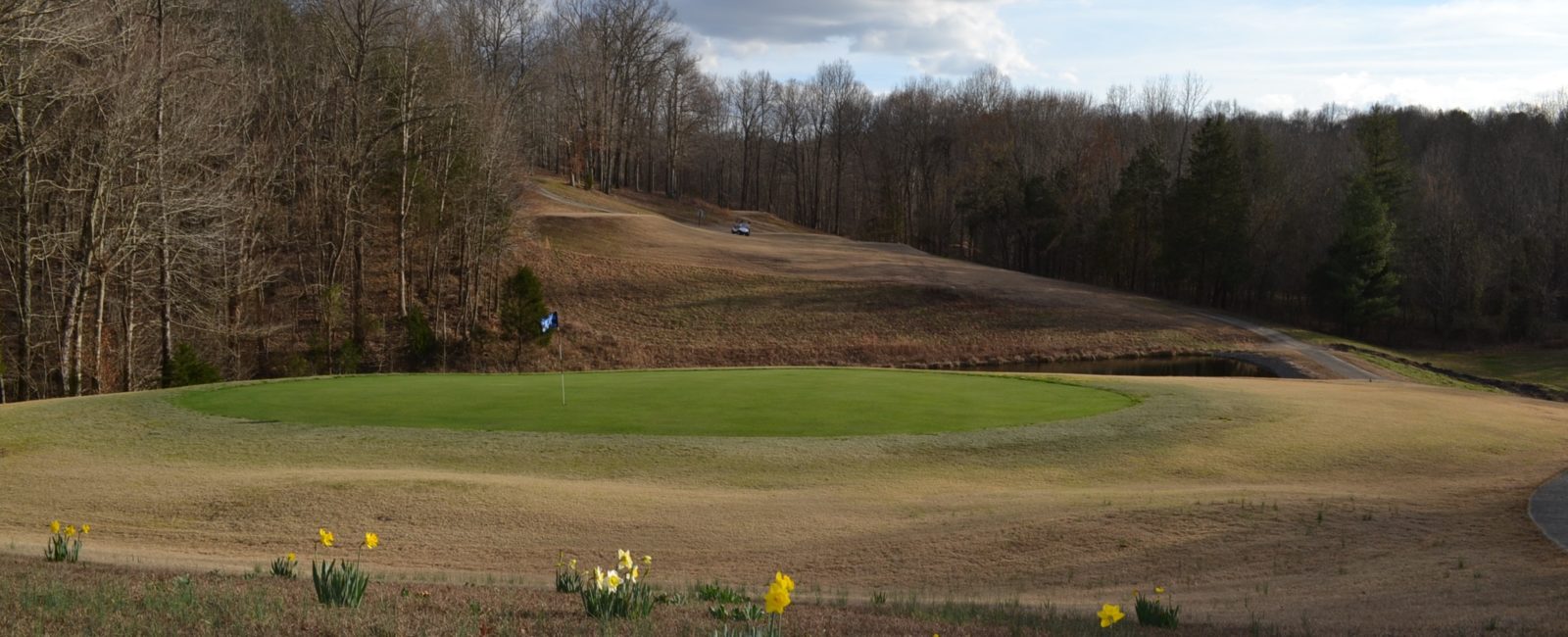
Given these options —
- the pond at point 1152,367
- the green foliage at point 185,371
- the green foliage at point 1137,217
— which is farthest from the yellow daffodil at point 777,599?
the green foliage at point 1137,217

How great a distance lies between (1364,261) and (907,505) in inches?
2342

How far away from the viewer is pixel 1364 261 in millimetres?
62844

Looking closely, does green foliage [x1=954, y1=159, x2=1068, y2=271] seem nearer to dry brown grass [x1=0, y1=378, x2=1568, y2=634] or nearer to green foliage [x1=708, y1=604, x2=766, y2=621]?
dry brown grass [x1=0, y1=378, x2=1568, y2=634]

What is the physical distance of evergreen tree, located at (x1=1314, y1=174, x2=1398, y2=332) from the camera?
205 ft

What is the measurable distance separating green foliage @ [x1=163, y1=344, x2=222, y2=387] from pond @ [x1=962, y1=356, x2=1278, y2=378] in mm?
35062

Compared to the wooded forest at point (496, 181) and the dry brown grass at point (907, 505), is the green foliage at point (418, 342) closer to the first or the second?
the wooded forest at point (496, 181)

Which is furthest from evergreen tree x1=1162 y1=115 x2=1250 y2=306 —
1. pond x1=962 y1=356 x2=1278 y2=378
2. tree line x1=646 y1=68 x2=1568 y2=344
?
pond x1=962 y1=356 x2=1278 y2=378

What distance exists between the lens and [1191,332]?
58.7m

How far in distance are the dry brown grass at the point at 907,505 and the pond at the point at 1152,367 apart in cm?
2738

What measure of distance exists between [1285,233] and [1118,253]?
11.7 m

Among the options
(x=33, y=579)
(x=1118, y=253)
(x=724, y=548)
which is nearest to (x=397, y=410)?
(x=724, y=548)

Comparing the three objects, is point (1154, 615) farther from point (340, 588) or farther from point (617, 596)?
point (340, 588)

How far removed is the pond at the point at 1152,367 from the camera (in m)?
49.4

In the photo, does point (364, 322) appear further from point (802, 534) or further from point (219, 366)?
point (802, 534)
